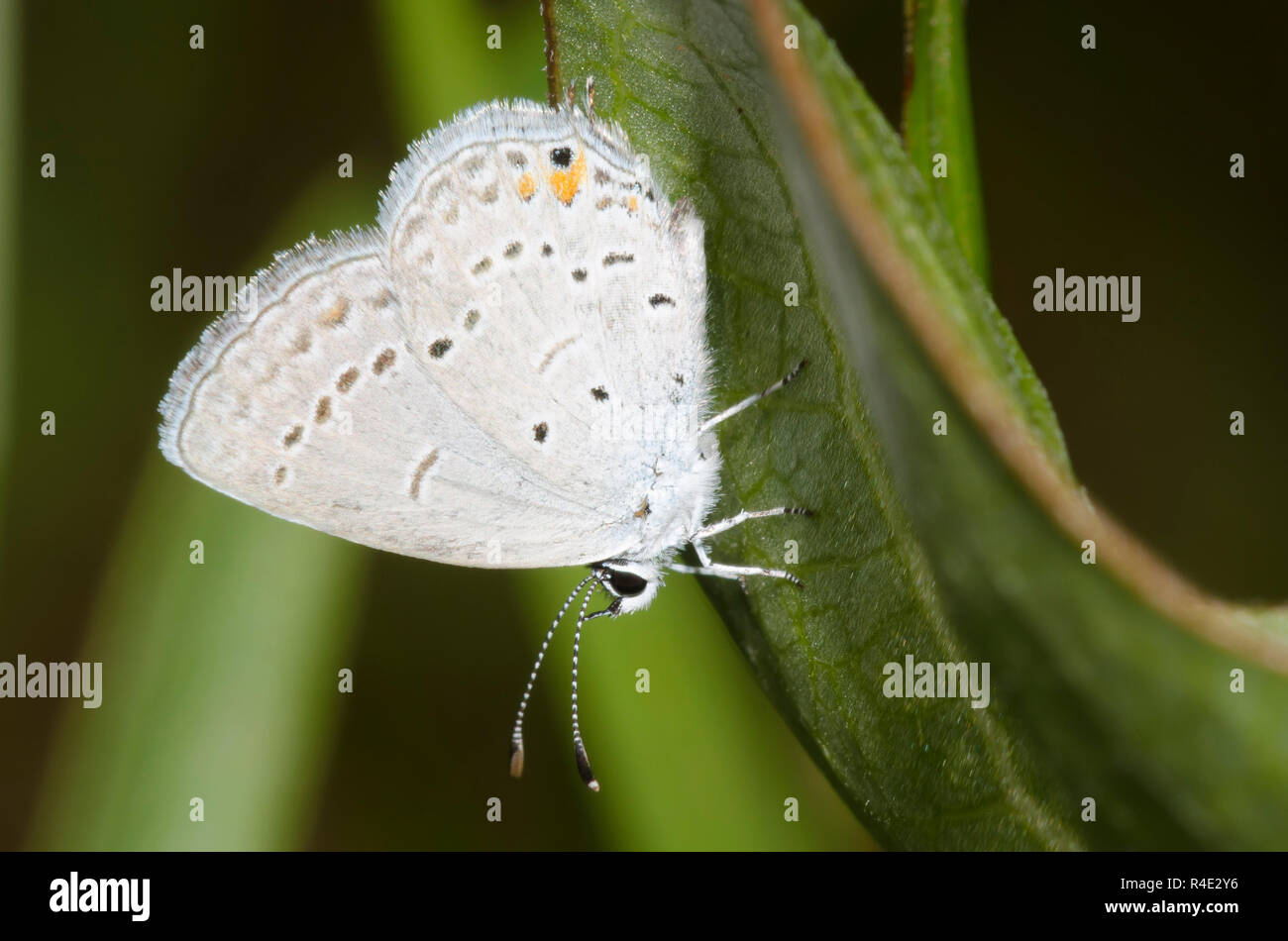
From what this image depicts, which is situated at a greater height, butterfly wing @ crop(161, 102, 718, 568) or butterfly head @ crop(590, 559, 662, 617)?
butterfly wing @ crop(161, 102, 718, 568)

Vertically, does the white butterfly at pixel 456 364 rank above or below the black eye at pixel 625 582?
above

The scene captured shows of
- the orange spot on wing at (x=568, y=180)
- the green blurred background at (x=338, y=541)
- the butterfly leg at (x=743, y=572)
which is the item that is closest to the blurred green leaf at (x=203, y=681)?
the green blurred background at (x=338, y=541)

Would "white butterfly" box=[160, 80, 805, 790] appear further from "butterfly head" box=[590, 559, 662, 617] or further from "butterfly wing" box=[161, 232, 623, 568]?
"butterfly head" box=[590, 559, 662, 617]

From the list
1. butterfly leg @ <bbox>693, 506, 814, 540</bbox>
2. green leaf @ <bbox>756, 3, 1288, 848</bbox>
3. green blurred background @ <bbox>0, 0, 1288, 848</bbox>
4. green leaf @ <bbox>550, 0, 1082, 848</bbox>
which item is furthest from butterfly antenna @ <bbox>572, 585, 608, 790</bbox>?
green leaf @ <bbox>756, 3, 1288, 848</bbox>

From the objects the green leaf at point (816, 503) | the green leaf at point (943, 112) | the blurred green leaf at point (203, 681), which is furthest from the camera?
the blurred green leaf at point (203, 681)

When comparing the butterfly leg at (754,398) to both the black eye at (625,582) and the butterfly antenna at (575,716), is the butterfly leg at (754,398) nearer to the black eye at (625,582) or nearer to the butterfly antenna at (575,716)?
the black eye at (625,582)

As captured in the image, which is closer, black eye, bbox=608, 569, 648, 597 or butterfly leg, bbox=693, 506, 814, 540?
butterfly leg, bbox=693, 506, 814, 540
